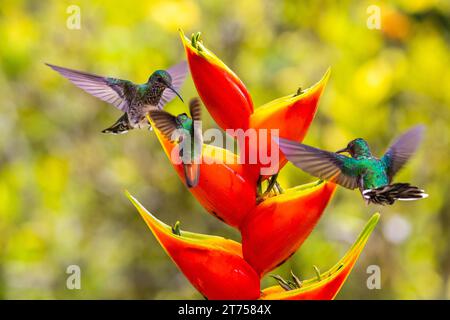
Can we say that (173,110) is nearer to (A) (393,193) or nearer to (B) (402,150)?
(B) (402,150)

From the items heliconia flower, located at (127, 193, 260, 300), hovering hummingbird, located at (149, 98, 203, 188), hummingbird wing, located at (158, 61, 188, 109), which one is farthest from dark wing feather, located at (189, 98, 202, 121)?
hummingbird wing, located at (158, 61, 188, 109)

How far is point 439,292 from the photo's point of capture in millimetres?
2482

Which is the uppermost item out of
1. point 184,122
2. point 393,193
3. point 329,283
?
point 184,122

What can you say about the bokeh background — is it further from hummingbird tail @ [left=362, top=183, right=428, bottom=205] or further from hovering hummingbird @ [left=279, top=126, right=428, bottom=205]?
hummingbird tail @ [left=362, top=183, right=428, bottom=205]

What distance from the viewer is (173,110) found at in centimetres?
250

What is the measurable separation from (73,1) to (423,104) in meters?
1.33

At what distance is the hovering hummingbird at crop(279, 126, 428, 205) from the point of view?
837 millimetres

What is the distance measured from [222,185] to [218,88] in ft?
0.40

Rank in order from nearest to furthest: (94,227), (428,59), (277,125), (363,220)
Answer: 1. (277,125)
2. (428,59)
3. (363,220)
4. (94,227)

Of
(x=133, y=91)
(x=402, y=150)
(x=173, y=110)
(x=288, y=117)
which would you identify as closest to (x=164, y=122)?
(x=288, y=117)

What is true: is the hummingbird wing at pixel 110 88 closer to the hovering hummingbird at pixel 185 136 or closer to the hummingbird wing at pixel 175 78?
the hummingbird wing at pixel 175 78
